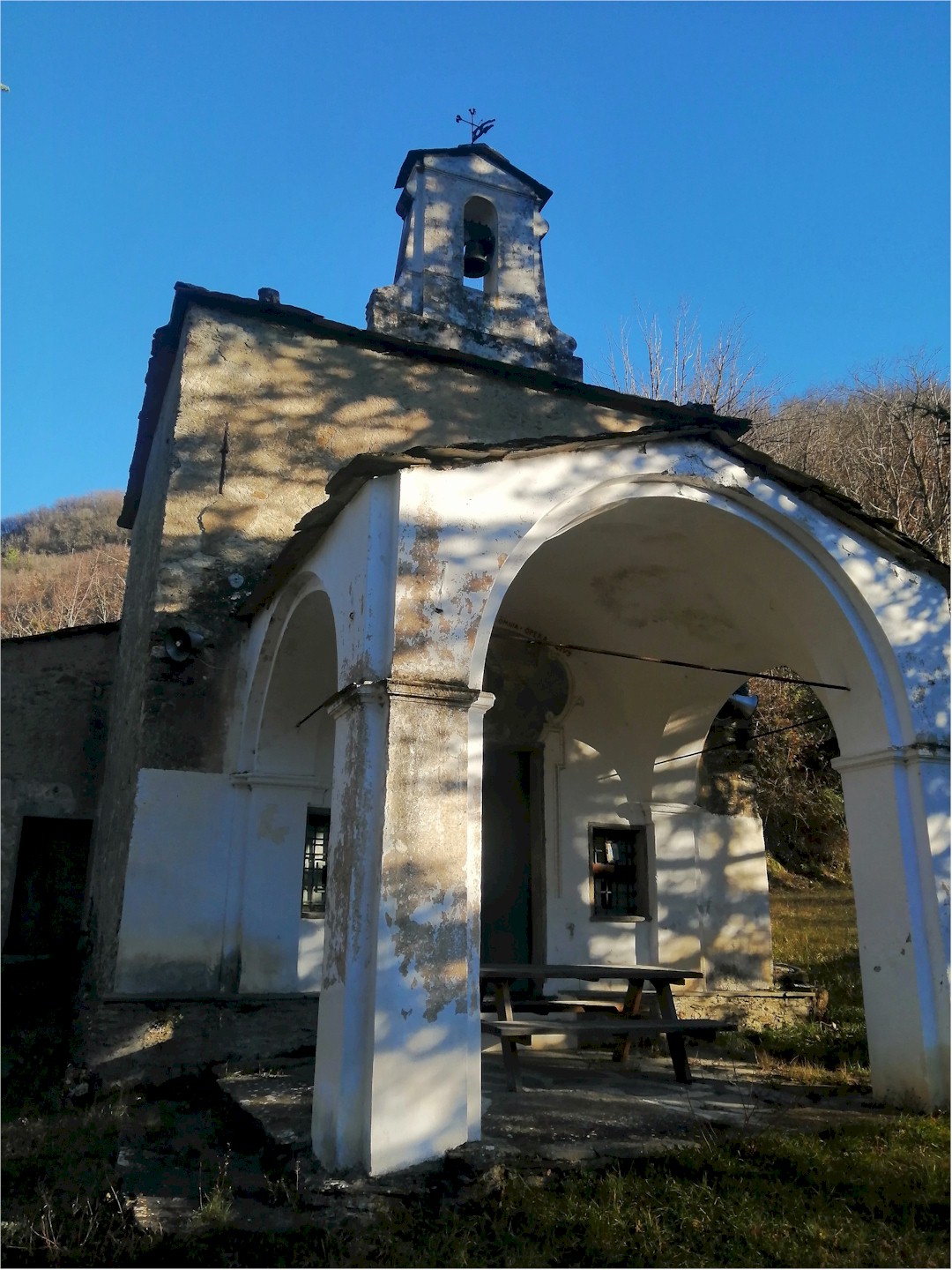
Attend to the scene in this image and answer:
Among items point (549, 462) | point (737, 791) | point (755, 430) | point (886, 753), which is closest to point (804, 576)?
point (886, 753)

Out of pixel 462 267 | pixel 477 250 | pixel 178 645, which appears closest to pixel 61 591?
pixel 477 250

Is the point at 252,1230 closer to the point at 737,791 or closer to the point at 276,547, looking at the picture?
the point at 276,547

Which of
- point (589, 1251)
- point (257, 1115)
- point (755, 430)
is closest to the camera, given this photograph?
point (589, 1251)

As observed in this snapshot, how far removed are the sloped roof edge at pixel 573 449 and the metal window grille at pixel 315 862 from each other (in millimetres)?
2203

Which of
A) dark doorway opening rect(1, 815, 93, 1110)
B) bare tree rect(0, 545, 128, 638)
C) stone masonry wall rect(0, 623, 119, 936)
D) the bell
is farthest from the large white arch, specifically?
bare tree rect(0, 545, 128, 638)

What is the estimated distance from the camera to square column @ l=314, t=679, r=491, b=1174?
169 inches

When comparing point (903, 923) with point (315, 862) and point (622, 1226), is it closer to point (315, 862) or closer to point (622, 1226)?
point (622, 1226)

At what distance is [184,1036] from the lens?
6836 millimetres

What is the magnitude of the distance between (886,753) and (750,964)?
12.6 ft

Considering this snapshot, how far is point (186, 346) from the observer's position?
338 inches

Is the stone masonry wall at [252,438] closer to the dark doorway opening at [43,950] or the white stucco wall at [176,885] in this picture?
the white stucco wall at [176,885]

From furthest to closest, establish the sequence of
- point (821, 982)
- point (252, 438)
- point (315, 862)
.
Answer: point (821, 982)
point (252, 438)
point (315, 862)

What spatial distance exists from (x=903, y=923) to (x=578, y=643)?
12.5 feet

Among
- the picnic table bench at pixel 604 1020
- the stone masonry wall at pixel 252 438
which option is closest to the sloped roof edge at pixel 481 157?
the stone masonry wall at pixel 252 438
